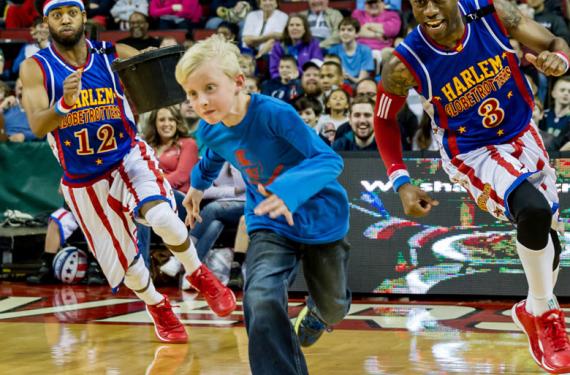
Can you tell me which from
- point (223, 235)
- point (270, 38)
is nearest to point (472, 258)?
point (223, 235)

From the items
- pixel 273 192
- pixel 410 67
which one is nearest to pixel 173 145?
pixel 410 67

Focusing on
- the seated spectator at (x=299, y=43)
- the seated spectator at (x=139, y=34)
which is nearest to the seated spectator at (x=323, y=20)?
the seated spectator at (x=299, y=43)

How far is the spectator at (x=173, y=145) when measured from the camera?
9398 millimetres

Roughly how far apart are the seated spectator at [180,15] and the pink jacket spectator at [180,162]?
4635 mm

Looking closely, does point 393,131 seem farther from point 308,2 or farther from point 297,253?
point 308,2

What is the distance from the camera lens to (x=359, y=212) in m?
8.24

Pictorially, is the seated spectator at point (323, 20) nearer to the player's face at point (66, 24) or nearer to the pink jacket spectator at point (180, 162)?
the pink jacket spectator at point (180, 162)

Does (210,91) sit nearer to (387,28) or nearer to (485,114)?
(485,114)

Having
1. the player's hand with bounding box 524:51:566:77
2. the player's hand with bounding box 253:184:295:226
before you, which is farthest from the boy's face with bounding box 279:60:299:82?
the player's hand with bounding box 253:184:295:226

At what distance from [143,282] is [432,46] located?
254cm

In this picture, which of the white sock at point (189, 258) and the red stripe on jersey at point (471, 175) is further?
the white sock at point (189, 258)

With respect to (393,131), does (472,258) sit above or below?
below

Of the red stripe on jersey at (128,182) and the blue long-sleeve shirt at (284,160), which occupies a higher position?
the blue long-sleeve shirt at (284,160)

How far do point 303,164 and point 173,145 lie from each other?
5810 mm
